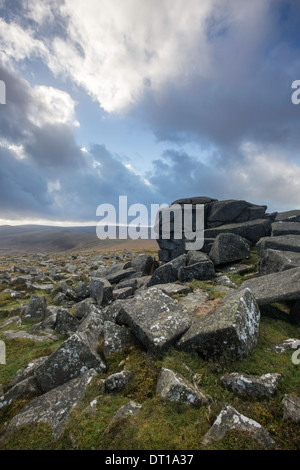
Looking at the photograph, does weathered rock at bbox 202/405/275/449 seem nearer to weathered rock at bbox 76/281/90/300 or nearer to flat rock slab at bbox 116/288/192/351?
flat rock slab at bbox 116/288/192/351

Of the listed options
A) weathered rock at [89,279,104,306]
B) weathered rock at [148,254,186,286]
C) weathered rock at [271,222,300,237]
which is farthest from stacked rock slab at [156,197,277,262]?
weathered rock at [89,279,104,306]

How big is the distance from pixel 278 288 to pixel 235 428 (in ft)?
21.0

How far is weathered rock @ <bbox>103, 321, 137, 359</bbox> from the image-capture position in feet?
25.7

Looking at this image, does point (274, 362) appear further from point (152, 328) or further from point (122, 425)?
point (122, 425)

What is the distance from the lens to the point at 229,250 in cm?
1827

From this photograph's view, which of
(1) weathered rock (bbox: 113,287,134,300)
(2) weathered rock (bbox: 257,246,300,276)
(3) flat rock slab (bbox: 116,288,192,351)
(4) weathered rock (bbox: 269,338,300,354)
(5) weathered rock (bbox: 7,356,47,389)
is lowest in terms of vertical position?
(5) weathered rock (bbox: 7,356,47,389)

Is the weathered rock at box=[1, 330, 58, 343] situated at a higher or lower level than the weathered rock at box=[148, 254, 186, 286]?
lower

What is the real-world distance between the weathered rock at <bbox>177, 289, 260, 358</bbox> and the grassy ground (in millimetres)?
299

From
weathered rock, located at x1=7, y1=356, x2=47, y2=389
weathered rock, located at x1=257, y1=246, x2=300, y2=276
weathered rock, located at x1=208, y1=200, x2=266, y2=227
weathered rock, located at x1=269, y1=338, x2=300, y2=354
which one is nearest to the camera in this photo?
weathered rock, located at x1=269, y1=338, x2=300, y2=354

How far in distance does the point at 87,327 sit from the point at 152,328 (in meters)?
3.52

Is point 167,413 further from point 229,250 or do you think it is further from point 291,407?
point 229,250

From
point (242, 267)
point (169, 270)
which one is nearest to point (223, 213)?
point (242, 267)

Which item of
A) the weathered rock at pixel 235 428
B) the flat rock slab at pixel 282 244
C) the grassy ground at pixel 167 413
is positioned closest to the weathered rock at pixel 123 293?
the grassy ground at pixel 167 413

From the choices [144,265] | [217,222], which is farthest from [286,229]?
[144,265]
